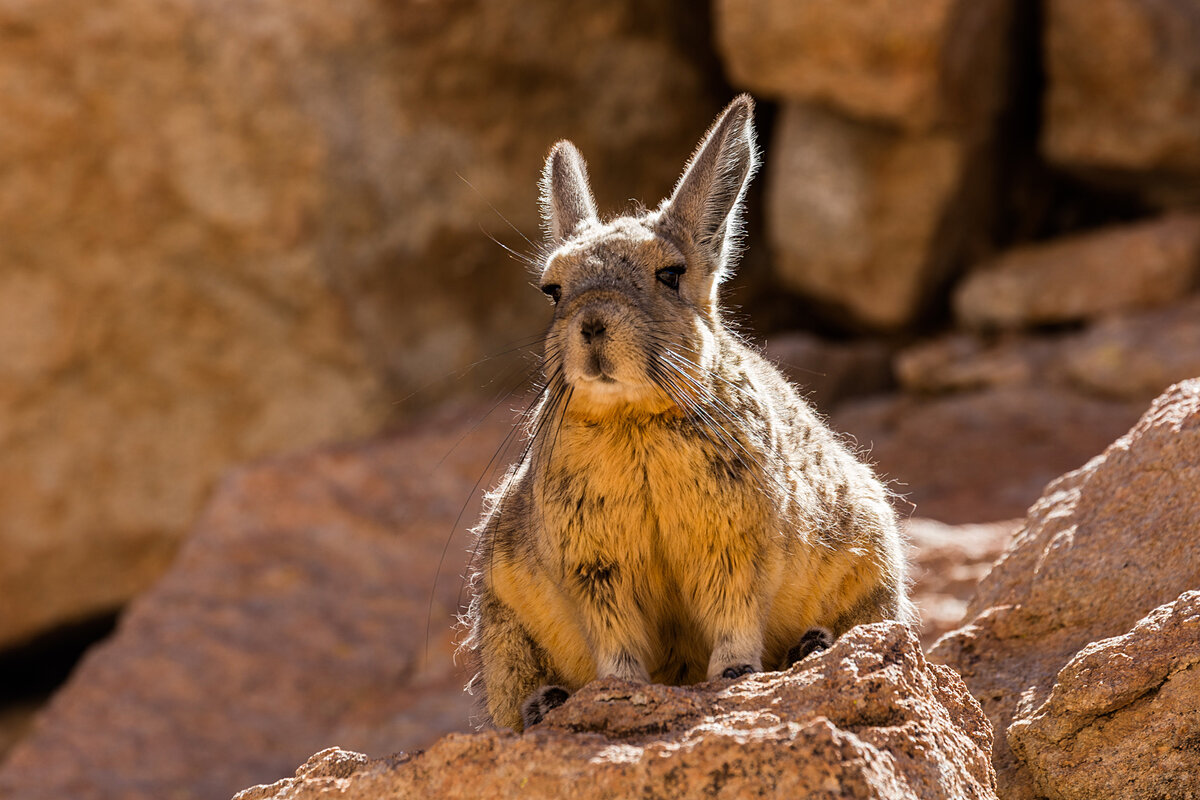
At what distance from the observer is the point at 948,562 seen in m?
7.83

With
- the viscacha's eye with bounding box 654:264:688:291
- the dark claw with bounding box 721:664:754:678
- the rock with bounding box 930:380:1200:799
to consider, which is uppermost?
the viscacha's eye with bounding box 654:264:688:291

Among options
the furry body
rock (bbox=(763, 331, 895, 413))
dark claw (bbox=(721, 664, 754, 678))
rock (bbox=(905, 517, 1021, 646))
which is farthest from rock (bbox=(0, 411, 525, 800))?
dark claw (bbox=(721, 664, 754, 678))

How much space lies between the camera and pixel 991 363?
10.5 meters

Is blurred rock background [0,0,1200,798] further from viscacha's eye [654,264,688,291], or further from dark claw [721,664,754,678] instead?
dark claw [721,664,754,678]

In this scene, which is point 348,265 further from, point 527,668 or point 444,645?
point 527,668

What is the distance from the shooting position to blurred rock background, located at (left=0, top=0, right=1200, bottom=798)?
982cm

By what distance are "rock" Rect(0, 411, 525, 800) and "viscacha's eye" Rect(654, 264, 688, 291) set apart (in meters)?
3.64

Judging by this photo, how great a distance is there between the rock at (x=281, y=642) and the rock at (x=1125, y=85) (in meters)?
5.45

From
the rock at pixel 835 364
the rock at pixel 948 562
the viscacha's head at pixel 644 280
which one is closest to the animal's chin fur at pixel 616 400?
the viscacha's head at pixel 644 280

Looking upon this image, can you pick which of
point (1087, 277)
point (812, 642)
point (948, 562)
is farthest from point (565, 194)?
point (1087, 277)

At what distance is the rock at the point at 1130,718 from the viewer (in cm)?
356

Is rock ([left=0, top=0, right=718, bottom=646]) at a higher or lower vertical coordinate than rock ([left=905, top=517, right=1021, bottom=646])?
higher

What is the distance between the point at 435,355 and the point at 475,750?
870cm

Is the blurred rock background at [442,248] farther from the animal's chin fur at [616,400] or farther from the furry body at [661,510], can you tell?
the animal's chin fur at [616,400]
